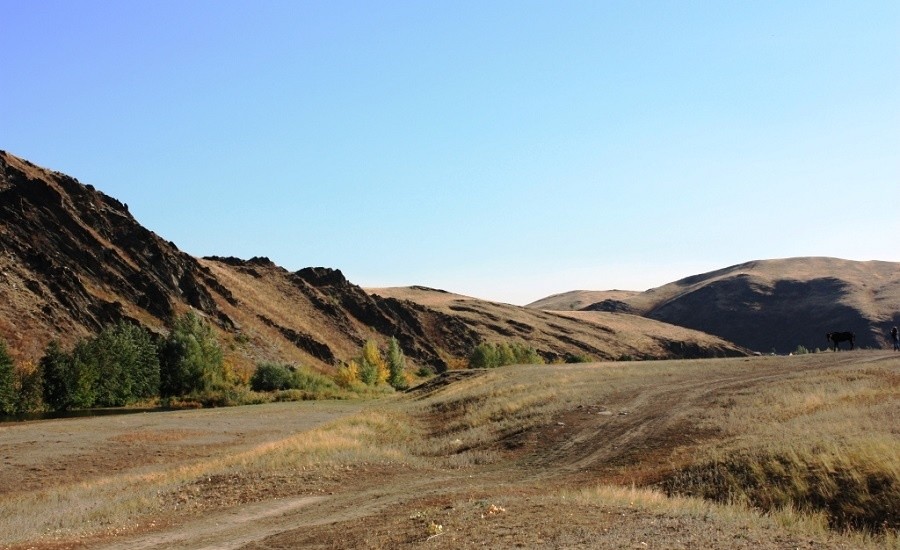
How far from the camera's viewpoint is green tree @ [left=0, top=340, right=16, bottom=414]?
63.1 m

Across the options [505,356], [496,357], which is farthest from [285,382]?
[505,356]

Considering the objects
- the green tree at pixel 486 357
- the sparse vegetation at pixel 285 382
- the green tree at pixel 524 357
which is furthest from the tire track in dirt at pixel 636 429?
the green tree at pixel 524 357

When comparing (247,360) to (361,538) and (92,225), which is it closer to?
(92,225)

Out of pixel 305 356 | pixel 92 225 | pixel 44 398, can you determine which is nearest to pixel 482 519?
pixel 44 398

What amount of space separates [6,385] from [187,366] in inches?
742

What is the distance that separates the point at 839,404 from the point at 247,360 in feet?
269

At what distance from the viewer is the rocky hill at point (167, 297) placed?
284 ft

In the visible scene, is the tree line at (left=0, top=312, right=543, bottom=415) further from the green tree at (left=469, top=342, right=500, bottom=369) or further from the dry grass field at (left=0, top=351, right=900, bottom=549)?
the dry grass field at (left=0, top=351, right=900, bottom=549)

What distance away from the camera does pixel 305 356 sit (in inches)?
4262

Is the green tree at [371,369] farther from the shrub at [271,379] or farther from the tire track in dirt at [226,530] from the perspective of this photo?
the tire track in dirt at [226,530]

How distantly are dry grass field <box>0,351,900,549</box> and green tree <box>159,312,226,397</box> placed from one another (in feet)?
121

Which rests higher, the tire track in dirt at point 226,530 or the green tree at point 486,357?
the green tree at point 486,357

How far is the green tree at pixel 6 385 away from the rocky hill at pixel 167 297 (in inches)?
407

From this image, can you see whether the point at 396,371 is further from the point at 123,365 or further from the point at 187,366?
the point at 123,365
